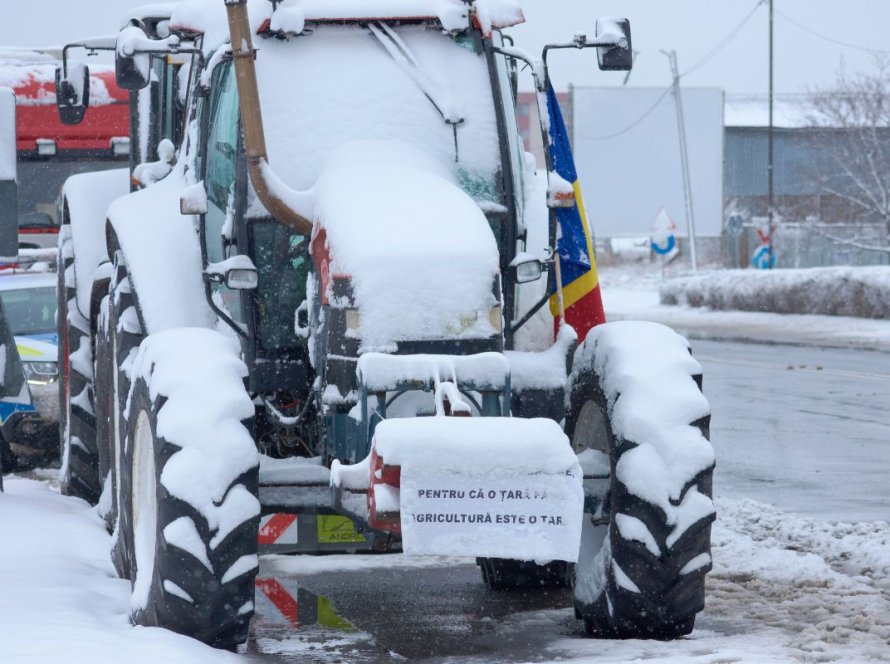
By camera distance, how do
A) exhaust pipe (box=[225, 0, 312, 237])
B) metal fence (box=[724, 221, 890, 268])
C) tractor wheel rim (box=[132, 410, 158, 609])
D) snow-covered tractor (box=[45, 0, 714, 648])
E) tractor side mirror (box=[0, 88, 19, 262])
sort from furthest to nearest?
metal fence (box=[724, 221, 890, 268])
tractor side mirror (box=[0, 88, 19, 262])
exhaust pipe (box=[225, 0, 312, 237])
tractor wheel rim (box=[132, 410, 158, 609])
snow-covered tractor (box=[45, 0, 714, 648])

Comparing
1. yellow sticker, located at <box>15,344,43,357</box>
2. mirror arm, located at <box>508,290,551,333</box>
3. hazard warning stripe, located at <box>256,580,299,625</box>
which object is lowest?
hazard warning stripe, located at <box>256,580,299,625</box>

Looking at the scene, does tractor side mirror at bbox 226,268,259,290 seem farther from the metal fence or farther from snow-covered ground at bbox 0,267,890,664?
the metal fence

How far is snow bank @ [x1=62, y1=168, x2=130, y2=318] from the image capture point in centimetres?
951

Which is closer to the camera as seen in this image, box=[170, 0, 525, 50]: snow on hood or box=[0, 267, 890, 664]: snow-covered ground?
box=[0, 267, 890, 664]: snow-covered ground

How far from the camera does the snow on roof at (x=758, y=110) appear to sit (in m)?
84.1

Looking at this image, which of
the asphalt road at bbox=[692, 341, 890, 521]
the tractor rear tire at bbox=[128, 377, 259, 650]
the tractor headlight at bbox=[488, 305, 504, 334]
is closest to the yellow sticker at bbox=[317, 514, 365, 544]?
the tractor rear tire at bbox=[128, 377, 259, 650]

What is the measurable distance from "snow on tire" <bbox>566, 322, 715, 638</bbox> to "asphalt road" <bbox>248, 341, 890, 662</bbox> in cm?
25

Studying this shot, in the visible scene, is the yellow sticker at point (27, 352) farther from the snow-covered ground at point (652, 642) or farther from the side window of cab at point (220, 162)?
the side window of cab at point (220, 162)

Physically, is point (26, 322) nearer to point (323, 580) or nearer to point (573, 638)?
point (323, 580)

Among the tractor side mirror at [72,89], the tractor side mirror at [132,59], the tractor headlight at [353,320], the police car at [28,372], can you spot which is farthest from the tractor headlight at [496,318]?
the police car at [28,372]

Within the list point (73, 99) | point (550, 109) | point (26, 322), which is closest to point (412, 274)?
point (550, 109)

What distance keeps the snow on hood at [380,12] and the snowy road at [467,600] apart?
93.1 inches

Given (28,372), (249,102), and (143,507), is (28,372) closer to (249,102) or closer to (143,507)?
(143,507)

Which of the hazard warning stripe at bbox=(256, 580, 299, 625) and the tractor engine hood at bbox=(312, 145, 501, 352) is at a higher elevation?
the tractor engine hood at bbox=(312, 145, 501, 352)
